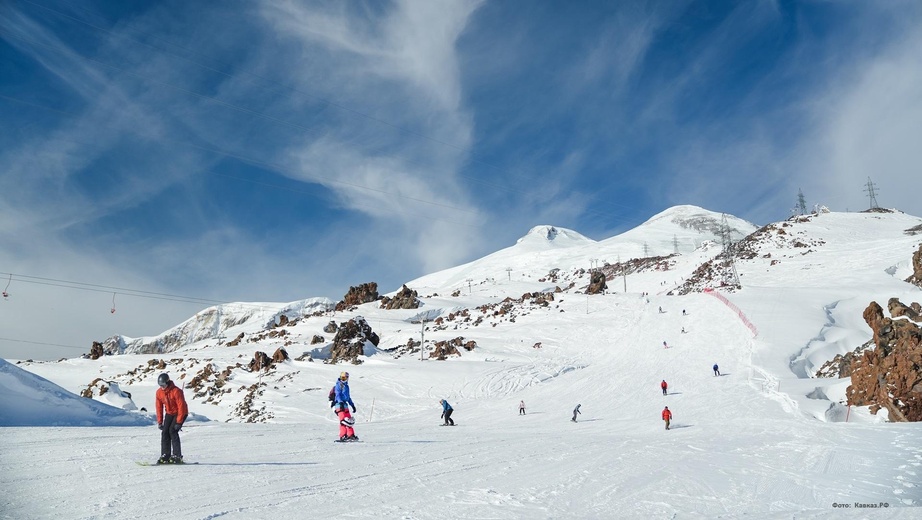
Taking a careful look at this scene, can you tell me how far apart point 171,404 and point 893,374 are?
2468 cm

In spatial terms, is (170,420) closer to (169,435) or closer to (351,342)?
(169,435)

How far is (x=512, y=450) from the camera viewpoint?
12586 millimetres

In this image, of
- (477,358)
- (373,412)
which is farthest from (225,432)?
(477,358)

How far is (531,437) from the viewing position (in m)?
16.3

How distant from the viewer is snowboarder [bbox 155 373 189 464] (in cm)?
877

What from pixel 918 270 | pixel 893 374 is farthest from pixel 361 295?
pixel 893 374

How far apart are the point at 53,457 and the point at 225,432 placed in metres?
5.12

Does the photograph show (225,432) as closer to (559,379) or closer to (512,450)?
(512,450)

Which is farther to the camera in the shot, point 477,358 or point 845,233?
point 845,233

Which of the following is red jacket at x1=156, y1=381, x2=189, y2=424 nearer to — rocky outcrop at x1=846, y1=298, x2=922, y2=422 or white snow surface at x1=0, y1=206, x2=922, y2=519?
white snow surface at x1=0, y1=206, x2=922, y2=519

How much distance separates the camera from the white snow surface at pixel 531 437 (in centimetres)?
689

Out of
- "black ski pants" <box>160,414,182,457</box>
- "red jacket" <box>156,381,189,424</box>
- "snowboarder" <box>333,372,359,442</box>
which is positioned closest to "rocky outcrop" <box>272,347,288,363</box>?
"snowboarder" <box>333,372,359,442</box>

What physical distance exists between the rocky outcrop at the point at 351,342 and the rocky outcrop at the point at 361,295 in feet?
114

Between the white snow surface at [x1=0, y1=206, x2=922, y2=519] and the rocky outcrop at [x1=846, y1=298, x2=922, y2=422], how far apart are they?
83 centimetres
